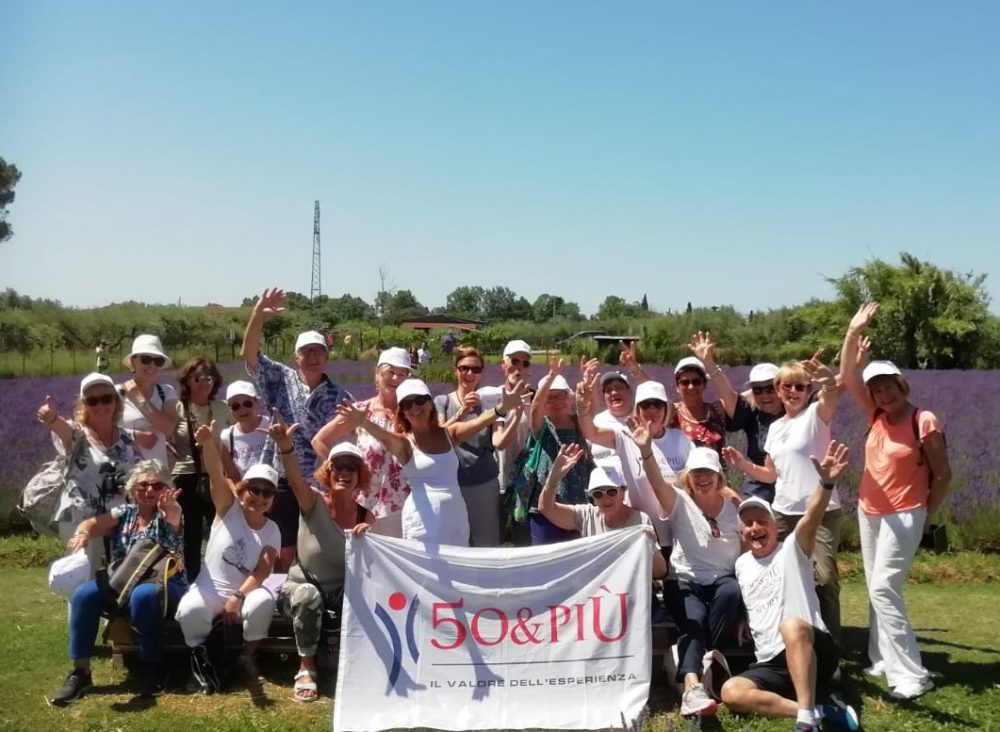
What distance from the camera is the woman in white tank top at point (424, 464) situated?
464 cm

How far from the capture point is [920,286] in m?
26.0

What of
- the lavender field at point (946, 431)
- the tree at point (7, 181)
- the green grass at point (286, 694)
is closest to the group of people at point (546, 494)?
the green grass at point (286, 694)

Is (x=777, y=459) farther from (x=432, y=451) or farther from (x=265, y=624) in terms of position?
(x=265, y=624)

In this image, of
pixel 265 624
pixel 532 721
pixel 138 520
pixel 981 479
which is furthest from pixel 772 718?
pixel 981 479

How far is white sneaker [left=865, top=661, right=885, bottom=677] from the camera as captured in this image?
4906mm

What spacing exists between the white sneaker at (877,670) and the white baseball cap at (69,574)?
14.9 ft

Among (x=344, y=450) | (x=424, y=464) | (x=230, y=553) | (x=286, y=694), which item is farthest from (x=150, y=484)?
(x=424, y=464)

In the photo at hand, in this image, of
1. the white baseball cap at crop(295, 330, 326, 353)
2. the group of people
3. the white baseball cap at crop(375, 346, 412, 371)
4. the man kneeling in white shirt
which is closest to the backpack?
the group of people

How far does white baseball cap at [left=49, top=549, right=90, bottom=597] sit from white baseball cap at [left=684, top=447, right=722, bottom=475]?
3457 mm

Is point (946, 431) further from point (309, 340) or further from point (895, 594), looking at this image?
point (309, 340)

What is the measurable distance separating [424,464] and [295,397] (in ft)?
3.91

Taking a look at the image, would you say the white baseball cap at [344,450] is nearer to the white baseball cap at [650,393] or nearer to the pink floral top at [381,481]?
the pink floral top at [381,481]

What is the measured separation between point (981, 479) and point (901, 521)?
15.6 feet

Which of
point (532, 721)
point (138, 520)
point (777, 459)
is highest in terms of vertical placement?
point (777, 459)
